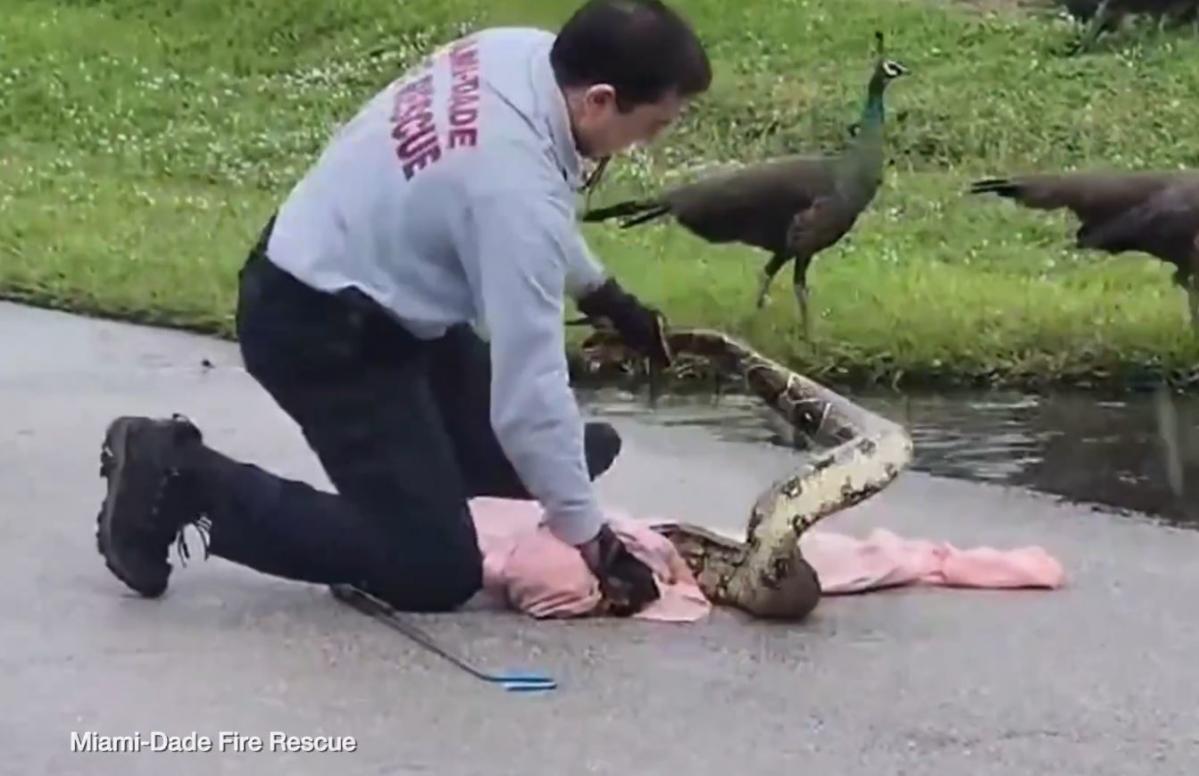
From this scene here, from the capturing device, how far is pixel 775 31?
20297 mm

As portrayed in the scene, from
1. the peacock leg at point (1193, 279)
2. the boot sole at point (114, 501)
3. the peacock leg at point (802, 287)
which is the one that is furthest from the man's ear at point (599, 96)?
the peacock leg at point (1193, 279)

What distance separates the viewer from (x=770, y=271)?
1079cm

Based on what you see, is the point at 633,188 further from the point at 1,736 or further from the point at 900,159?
the point at 1,736

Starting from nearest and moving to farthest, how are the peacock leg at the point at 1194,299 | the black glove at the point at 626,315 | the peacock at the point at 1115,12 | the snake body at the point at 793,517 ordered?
the snake body at the point at 793,517, the black glove at the point at 626,315, the peacock leg at the point at 1194,299, the peacock at the point at 1115,12

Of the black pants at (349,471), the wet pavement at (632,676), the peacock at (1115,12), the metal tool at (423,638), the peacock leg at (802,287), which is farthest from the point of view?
the peacock at (1115,12)

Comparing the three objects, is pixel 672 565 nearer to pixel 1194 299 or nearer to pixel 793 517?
pixel 793 517

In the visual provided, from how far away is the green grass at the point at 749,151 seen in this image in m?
10.2

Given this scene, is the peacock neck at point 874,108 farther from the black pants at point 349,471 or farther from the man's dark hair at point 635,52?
the man's dark hair at point 635,52

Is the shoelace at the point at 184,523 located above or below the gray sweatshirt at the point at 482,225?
below

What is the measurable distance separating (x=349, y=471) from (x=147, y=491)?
1.33ft

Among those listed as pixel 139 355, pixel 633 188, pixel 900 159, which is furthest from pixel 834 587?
pixel 900 159

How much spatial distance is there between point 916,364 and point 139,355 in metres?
2.76

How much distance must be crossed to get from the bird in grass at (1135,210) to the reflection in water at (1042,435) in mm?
1259

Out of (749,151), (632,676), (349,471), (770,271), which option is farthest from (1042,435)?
(749,151)
